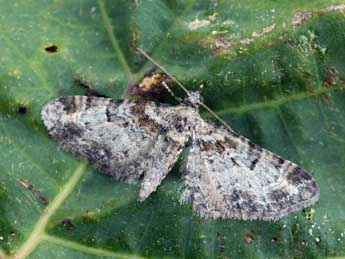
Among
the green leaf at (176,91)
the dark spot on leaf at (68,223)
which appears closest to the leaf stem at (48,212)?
the green leaf at (176,91)

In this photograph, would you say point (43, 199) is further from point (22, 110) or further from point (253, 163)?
point (253, 163)

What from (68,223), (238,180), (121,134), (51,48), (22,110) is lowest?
(68,223)

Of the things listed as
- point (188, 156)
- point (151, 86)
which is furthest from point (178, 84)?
point (188, 156)

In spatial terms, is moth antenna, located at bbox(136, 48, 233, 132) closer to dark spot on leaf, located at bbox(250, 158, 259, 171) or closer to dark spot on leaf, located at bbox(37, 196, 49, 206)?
dark spot on leaf, located at bbox(250, 158, 259, 171)

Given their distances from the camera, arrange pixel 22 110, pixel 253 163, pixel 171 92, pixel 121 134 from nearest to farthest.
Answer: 1. pixel 22 110
2. pixel 171 92
3. pixel 253 163
4. pixel 121 134

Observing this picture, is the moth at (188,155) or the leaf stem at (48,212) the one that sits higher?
the moth at (188,155)

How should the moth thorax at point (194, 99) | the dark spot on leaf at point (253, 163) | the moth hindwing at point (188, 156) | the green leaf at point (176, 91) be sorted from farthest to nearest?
1. the dark spot on leaf at point (253, 163)
2. the moth hindwing at point (188, 156)
3. the moth thorax at point (194, 99)
4. the green leaf at point (176, 91)

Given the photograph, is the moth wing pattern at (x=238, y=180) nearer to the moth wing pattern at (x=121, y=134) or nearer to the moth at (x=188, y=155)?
the moth at (x=188, y=155)
